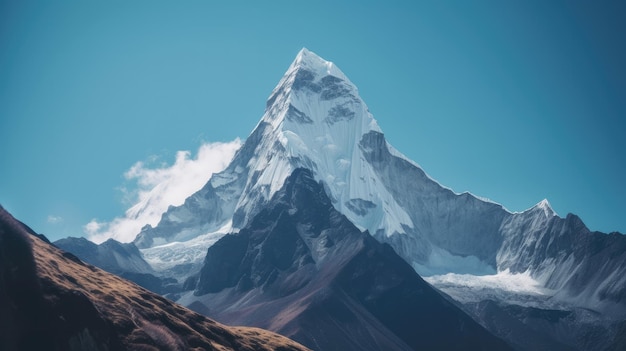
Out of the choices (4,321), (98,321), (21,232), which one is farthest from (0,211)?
(98,321)

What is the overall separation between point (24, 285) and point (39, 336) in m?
10.5

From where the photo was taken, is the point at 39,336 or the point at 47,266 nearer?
the point at 39,336

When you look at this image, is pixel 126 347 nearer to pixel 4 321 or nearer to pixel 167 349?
pixel 167 349

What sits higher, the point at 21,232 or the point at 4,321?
the point at 21,232

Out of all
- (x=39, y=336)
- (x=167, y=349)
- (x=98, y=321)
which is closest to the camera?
(x=39, y=336)

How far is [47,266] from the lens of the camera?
19962cm

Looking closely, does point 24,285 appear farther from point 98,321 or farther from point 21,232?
point 98,321

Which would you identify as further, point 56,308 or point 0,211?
point 56,308

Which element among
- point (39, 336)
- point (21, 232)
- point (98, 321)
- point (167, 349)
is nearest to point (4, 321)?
point (39, 336)

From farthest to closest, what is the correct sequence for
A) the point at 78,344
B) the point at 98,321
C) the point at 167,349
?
the point at 167,349 < the point at 98,321 < the point at 78,344

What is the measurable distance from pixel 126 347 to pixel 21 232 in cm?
3920

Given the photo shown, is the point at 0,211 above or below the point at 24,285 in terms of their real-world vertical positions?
above

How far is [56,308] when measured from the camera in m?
167

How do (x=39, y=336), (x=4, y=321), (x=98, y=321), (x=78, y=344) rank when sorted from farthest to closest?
(x=98, y=321)
(x=78, y=344)
(x=39, y=336)
(x=4, y=321)
